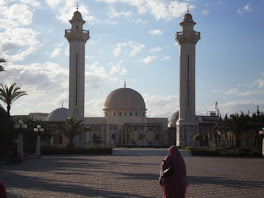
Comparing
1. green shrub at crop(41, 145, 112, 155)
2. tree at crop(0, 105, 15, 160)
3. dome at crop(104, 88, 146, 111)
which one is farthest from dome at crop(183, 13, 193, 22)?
tree at crop(0, 105, 15, 160)

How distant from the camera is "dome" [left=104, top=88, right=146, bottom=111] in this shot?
66500 mm

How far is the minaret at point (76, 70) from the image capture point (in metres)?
52.7

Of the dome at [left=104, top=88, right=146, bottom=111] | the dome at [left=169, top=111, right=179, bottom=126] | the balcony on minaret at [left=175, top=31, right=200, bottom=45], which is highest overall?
the balcony on minaret at [left=175, top=31, right=200, bottom=45]

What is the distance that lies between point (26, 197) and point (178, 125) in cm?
4193

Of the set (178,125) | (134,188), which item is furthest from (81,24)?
(134,188)

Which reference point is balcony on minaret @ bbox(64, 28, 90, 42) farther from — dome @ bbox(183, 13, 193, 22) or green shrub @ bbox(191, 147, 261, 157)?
green shrub @ bbox(191, 147, 261, 157)

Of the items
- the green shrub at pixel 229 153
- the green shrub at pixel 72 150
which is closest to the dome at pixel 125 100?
the green shrub at pixel 72 150

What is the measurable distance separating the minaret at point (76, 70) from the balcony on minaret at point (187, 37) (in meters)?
10.9

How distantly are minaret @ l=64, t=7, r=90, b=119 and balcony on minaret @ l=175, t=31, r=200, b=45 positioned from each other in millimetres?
10945

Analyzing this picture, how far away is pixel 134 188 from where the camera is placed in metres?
13.5

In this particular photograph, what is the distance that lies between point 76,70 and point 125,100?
15.4m

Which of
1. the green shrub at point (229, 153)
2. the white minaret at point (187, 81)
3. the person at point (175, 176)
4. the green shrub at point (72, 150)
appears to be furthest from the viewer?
the white minaret at point (187, 81)

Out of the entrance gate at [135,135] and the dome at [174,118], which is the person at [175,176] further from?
the dome at [174,118]

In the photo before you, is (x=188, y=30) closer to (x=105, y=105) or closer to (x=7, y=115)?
(x=105, y=105)
